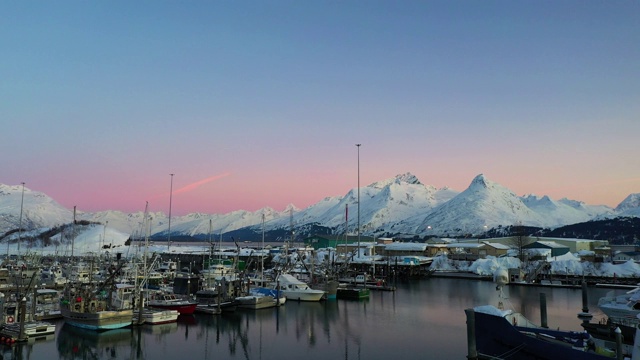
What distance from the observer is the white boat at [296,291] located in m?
44.8

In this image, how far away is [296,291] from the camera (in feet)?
148

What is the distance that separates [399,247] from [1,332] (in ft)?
264

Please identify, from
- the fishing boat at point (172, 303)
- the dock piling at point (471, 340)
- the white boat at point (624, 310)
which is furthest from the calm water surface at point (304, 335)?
the white boat at point (624, 310)

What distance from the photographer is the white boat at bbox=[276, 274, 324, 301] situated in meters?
44.8

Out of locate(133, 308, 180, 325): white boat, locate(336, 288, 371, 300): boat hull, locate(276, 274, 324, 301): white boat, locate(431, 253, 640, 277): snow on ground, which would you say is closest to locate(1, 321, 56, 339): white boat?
locate(133, 308, 180, 325): white boat

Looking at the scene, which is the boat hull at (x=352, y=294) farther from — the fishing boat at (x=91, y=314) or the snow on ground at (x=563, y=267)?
the snow on ground at (x=563, y=267)

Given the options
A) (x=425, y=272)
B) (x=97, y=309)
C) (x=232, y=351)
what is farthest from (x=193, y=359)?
(x=425, y=272)

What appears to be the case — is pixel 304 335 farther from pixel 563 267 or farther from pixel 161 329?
pixel 563 267

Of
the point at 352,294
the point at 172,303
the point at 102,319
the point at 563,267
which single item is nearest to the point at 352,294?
the point at 352,294

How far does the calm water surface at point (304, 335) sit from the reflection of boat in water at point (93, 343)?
0.15ft

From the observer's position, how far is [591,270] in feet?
218

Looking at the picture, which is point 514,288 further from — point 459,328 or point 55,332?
point 55,332

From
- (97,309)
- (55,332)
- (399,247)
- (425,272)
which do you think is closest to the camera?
(55,332)

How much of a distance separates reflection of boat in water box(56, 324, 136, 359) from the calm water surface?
0.15ft
